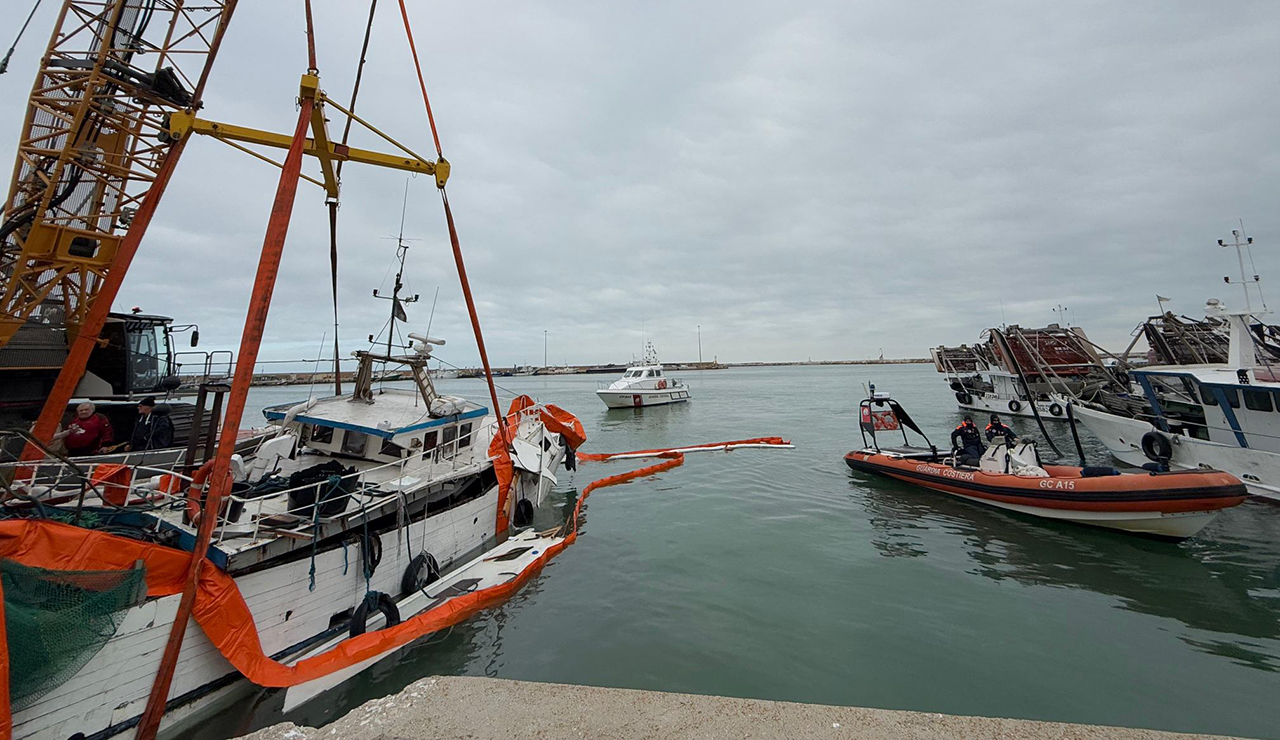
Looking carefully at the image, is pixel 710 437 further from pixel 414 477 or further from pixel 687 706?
pixel 687 706

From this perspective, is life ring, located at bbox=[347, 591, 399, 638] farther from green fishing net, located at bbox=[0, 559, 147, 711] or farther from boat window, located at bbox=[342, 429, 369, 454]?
boat window, located at bbox=[342, 429, 369, 454]

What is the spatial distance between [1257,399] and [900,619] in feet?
46.6

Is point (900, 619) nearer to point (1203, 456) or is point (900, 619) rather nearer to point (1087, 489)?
point (1087, 489)

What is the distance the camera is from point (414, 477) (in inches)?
347

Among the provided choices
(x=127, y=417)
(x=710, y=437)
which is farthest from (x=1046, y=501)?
(x=127, y=417)

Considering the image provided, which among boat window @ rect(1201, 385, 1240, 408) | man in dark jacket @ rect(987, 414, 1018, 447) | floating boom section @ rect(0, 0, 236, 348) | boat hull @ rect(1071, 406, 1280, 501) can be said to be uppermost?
floating boom section @ rect(0, 0, 236, 348)

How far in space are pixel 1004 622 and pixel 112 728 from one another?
37.8ft

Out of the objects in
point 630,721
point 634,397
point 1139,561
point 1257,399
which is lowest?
point 1139,561

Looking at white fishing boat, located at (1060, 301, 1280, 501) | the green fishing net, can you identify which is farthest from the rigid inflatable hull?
the green fishing net

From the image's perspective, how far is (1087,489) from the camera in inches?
421

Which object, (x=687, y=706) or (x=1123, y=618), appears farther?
(x=1123, y=618)

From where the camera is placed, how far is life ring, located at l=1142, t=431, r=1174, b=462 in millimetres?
15234

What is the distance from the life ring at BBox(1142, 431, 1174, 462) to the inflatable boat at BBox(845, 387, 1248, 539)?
6.28 metres

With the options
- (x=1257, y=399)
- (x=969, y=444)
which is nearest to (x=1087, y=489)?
(x=969, y=444)
